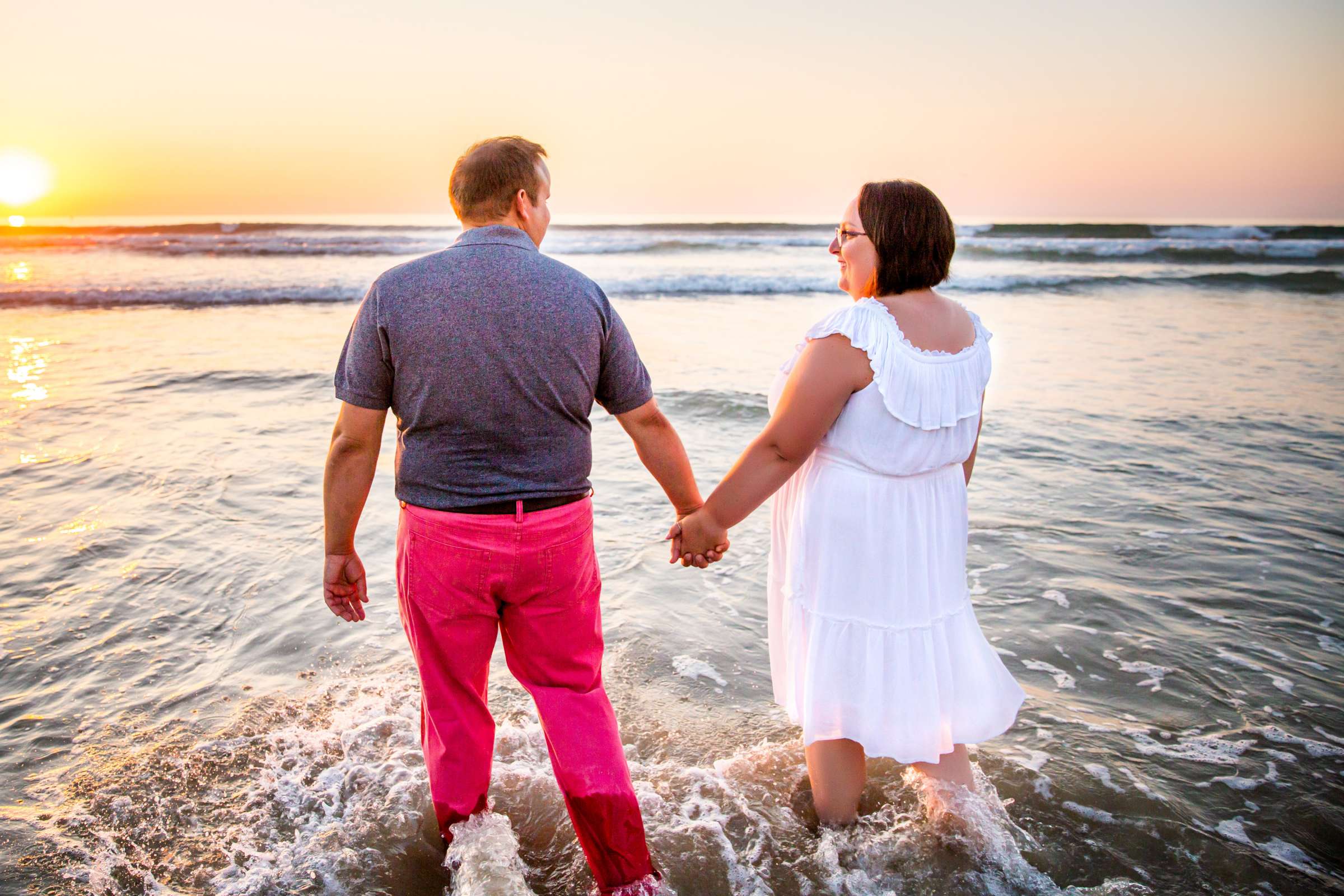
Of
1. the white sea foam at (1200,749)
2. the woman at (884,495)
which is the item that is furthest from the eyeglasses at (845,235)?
the white sea foam at (1200,749)

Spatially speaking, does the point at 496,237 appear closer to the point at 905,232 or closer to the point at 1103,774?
the point at 905,232

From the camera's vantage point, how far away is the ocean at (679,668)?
2.75 m

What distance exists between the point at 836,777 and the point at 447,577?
1.43 m

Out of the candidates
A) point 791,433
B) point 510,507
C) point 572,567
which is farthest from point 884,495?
point 510,507

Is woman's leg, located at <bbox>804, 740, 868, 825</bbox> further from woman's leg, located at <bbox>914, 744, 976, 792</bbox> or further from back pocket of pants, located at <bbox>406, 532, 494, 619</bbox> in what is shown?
back pocket of pants, located at <bbox>406, 532, 494, 619</bbox>

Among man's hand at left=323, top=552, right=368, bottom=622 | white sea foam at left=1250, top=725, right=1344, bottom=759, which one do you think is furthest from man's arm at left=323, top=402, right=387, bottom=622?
white sea foam at left=1250, top=725, right=1344, bottom=759

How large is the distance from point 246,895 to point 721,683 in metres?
2.07

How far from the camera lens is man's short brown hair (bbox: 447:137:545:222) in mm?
2244

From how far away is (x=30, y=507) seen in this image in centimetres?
559

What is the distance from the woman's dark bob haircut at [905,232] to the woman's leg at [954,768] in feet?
4.86

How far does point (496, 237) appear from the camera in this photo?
219 centimetres

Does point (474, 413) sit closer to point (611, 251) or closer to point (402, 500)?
point (402, 500)

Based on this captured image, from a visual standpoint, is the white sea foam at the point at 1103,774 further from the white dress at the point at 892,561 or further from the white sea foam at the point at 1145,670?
the white dress at the point at 892,561

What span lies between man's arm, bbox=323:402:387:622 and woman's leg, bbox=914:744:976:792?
188cm
